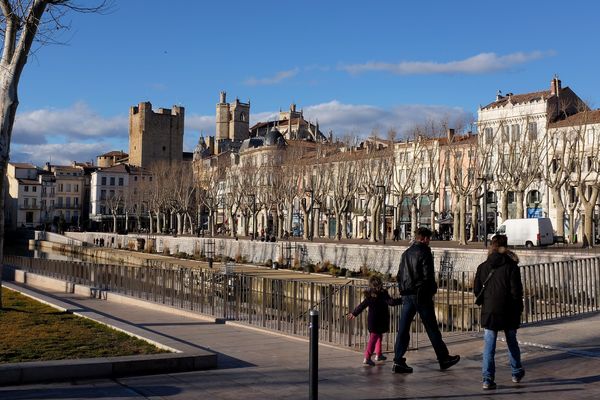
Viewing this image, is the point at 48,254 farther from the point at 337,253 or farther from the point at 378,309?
the point at 378,309

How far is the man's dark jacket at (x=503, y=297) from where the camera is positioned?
325 inches

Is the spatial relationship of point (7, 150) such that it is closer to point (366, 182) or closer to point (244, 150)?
point (366, 182)

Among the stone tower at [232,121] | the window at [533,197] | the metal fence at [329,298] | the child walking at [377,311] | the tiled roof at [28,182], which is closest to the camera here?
the child walking at [377,311]

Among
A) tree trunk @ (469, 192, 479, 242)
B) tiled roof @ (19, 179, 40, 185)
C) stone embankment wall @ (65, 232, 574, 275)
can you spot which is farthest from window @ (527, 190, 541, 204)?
tiled roof @ (19, 179, 40, 185)

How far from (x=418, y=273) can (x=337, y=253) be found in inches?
1478

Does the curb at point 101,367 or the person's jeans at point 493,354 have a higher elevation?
the person's jeans at point 493,354

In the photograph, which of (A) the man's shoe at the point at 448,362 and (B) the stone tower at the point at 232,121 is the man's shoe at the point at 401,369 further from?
(B) the stone tower at the point at 232,121

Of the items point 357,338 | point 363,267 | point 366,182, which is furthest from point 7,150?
point 366,182

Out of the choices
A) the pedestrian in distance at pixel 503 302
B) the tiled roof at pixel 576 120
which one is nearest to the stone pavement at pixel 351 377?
the pedestrian in distance at pixel 503 302

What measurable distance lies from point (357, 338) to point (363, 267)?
1194 inches

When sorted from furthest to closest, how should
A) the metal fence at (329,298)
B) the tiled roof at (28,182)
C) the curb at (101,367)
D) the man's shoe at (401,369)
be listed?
the tiled roof at (28,182)
the metal fence at (329,298)
the man's shoe at (401,369)
the curb at (101,367)

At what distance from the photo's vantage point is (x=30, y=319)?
13266 millimetres

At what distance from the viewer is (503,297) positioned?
27.2ft

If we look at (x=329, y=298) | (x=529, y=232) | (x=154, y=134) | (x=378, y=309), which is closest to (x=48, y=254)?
(x=529, y=232)
